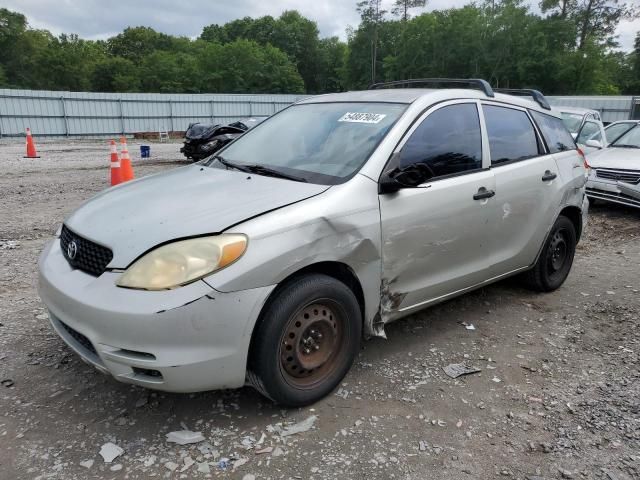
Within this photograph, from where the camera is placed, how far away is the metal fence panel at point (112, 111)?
82.2 ft

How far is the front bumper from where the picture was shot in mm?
2312

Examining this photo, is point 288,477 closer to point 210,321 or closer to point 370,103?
point 210,321

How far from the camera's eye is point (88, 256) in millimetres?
2641

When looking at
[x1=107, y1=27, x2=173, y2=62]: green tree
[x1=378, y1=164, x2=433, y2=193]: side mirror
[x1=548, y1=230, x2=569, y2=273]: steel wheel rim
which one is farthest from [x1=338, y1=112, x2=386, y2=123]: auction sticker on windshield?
[x1=107, y1=27, x2=173, y2=62]: green tree

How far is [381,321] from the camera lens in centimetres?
316

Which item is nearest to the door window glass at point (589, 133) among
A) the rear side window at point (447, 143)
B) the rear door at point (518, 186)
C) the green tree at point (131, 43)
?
the rear door at point (518, 186)

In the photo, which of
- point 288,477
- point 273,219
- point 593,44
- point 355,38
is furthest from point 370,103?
point 355,38

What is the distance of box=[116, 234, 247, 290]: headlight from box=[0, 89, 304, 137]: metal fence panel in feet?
76.0

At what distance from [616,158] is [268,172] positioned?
25.0 feet

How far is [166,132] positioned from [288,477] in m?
27.9

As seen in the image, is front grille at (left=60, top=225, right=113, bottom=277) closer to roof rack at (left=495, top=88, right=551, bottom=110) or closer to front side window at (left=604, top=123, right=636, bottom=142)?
roof rack at (left=495, top=88, right=551, bottom=110)

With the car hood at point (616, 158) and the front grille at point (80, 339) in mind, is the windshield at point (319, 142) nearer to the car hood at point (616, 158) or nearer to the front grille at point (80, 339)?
the front grille at point (80, 339)

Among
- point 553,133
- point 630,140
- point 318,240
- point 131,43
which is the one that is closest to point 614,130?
point 630,140

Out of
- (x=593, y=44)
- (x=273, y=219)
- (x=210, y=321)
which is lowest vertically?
(x=210, y=321)
